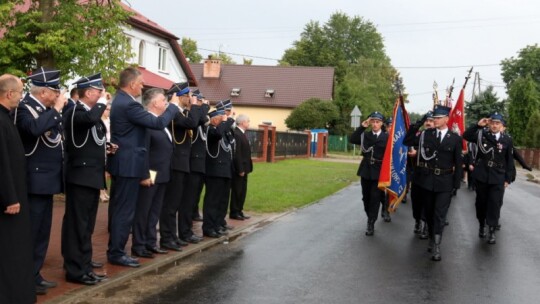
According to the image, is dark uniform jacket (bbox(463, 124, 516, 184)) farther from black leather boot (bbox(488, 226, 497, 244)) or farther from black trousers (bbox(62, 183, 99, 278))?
black trousers (bbox(62, 183, 99, 278))

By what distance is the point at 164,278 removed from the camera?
7.07 metres

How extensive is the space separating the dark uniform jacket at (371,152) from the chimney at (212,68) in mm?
52873

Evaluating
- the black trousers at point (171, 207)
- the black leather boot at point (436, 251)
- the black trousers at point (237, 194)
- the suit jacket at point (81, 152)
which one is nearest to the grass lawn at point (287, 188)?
the black trousers at point (237, 194)

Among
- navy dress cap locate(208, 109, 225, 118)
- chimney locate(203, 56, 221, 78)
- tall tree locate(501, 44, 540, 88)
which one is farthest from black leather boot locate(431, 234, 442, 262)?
tall tree locate(501, 44, 540, 88)

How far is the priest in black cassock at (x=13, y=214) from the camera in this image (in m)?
4.86

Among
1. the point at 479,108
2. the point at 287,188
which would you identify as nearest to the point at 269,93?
the point at 479,108

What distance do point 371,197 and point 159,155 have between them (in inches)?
173

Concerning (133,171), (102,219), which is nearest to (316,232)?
(102,219)

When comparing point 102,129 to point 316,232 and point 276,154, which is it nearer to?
point 316,232

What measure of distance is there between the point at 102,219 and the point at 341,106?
1876 inches

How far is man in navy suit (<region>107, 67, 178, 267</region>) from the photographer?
7.12 m

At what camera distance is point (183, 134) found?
8.73 m

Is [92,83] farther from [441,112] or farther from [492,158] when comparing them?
[492,158]

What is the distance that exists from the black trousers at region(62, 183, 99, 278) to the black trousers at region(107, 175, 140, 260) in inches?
25.1
